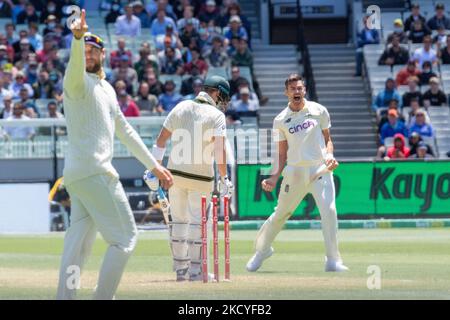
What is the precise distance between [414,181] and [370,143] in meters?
5.09

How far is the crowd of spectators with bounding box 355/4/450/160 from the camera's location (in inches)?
1205

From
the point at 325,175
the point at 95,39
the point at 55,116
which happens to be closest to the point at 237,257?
the point at 325,175

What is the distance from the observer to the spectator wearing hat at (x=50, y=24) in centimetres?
3456

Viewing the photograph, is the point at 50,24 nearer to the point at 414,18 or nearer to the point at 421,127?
the point at 414,18

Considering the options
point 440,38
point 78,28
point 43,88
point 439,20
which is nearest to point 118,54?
point 43,88

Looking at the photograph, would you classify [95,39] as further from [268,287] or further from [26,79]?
[26,79]

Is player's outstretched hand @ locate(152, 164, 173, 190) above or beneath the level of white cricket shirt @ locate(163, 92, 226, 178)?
above

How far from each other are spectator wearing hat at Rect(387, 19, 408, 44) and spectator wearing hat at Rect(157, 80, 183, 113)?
5.79m

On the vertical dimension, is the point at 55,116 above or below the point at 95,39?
below

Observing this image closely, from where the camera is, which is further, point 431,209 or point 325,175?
point 431,209

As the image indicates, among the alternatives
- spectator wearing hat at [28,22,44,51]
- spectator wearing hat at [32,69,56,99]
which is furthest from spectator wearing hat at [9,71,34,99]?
spectator wearing hat at [28,22,44,51]

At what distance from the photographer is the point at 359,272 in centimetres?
1556

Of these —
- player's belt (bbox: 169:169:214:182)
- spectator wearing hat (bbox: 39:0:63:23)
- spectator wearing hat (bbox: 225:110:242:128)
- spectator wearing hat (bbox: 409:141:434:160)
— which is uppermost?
spectator wearing hat (bbox: 39:0:63:23)

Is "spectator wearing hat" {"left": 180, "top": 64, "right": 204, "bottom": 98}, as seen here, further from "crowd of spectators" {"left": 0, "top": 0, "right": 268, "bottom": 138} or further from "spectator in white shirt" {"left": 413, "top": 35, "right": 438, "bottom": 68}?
"spectator in white shirt" {"left": 413, "top": 35, "right": 438, "bottom": 68}
